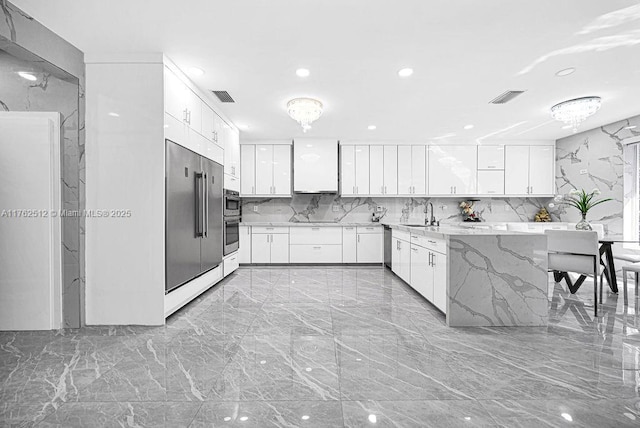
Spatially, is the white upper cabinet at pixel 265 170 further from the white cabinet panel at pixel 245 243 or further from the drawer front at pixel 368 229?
the drawer front at pixel 368 229

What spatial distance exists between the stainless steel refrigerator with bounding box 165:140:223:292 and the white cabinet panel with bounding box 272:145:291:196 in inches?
73.4

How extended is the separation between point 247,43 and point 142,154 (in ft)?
4.45

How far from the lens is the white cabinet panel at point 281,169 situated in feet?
19.4

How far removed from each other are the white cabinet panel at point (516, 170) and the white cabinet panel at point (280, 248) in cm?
433

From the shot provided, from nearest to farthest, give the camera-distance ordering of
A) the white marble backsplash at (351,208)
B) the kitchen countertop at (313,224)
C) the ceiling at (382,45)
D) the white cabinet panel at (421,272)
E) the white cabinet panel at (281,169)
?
the ceiling at (382,45), the white cabinet panel at (421,272), the kitchen countertop at (313,224), the white cabinet panel at (281,169), the white marble backsplash at (351,208)

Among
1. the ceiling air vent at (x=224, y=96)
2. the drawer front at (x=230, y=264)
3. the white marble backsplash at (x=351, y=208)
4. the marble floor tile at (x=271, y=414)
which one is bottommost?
the marble floor tile at (x=271, y=414)

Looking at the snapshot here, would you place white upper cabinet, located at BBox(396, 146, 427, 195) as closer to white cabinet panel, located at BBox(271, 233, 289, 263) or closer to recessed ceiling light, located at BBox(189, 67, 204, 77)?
white cabinet panel, located at BBox(271, 233, 289, 263)

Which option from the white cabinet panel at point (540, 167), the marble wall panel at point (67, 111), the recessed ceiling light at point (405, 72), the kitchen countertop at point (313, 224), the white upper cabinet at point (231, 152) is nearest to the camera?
the marble wall panel at point (67, 111)

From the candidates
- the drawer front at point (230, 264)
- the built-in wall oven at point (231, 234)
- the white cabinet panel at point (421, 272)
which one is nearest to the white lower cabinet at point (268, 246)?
the built-in wall oven at point (231, 234)

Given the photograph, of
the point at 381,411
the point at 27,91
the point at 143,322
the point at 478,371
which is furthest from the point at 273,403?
the point at 27,91

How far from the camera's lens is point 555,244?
3.40m

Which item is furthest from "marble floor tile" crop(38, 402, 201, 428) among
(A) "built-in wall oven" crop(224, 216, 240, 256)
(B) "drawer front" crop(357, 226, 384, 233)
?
(B) "drawer front" crop(357, 226, 384, 233)

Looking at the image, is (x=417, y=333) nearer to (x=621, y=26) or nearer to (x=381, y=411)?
(x=381, y=411)

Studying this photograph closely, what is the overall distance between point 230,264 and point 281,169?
210cm
